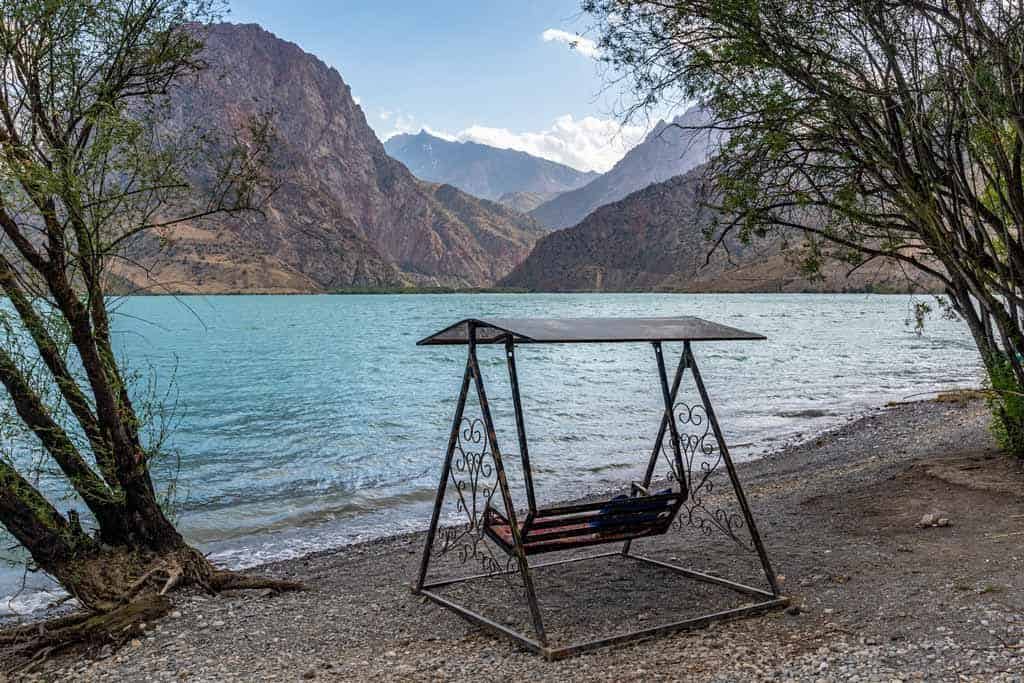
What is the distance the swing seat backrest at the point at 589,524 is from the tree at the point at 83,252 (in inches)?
138

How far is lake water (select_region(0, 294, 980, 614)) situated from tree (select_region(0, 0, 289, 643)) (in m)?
0.70

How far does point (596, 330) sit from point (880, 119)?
607 centimetres

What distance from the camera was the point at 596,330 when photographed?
6.12 meters

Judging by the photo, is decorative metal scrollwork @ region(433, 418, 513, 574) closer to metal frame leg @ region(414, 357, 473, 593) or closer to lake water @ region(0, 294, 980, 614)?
metal frame leg @ region(414, 357, 473, 593)

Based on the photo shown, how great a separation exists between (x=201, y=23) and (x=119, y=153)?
7.07ft

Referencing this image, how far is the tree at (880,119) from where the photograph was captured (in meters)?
8.11

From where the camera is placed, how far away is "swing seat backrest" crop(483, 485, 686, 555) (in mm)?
6250

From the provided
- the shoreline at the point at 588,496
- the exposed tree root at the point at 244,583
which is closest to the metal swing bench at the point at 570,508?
the exposed tree root at the point at 244,583

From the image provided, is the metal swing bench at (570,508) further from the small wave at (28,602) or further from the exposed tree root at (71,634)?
the small wave at (28,602)

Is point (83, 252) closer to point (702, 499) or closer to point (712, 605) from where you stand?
point (712, 605)

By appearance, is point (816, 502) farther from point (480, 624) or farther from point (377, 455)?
point (377, 455)

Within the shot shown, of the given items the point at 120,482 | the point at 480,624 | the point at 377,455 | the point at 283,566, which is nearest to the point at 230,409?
the point at 377,455

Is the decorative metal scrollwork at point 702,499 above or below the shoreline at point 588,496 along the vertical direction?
above

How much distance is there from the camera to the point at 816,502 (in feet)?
34.4
